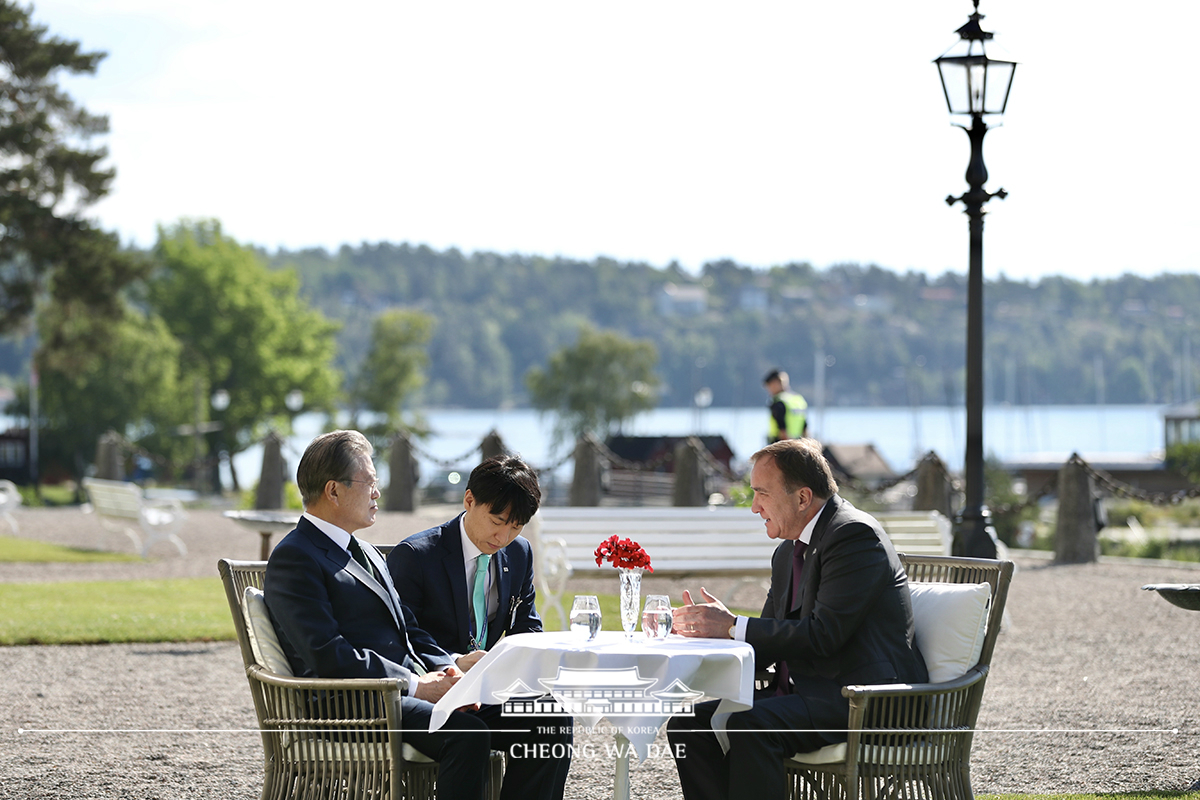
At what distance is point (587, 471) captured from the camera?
19.7 m

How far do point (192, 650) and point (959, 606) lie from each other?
655 centimetres

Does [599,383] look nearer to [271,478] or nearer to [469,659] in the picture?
[271,478]

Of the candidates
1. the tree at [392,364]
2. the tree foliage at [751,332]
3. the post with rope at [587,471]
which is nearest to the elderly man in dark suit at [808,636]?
the post with rope at [587,471]

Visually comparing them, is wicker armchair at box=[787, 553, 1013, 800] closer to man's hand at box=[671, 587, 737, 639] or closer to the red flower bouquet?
man's hand at box=[671, 587, 737, 639]

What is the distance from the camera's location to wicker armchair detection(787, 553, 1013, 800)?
14.0ft

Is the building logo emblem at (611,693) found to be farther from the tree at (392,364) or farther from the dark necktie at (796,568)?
the tree at (392,364)

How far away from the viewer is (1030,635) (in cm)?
1055

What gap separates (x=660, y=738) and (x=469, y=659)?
2.67 m

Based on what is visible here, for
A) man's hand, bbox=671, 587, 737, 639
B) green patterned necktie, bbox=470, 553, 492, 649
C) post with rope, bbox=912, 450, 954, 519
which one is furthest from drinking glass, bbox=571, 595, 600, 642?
post with rope, bbox=912, 450, 954, 519

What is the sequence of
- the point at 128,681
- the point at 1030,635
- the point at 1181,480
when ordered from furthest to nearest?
1. the point at 1181,480
2. the point at 1030,635
3. the point at 128,681

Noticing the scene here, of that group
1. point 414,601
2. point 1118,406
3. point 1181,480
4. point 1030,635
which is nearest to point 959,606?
point 414,601

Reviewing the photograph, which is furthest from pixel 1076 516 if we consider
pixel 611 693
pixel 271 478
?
pixel 611 693

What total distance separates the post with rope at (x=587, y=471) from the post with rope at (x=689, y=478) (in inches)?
61.7

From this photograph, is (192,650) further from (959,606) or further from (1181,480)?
(1181,480)
